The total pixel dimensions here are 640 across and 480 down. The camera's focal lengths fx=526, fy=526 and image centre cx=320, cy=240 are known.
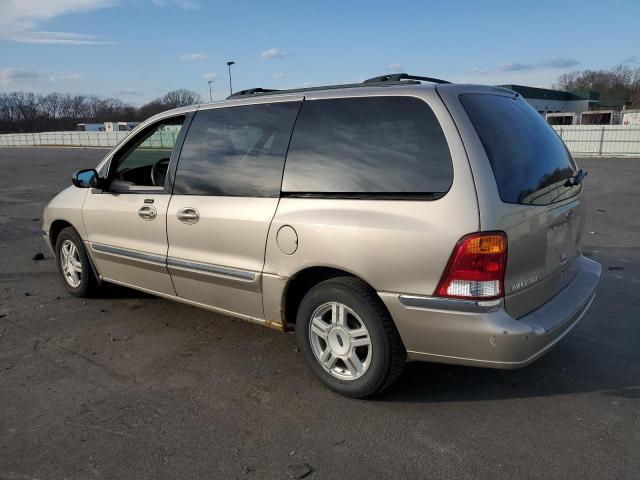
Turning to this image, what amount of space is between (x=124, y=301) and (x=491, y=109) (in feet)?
12.7

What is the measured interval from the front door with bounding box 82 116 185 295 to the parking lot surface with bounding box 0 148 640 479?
0.46 metres

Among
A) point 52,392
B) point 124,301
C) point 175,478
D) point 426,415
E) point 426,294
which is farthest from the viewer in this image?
point 124,301

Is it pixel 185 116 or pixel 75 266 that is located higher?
pixel 185 116

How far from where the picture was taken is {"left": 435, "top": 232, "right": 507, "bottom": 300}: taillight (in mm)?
2672

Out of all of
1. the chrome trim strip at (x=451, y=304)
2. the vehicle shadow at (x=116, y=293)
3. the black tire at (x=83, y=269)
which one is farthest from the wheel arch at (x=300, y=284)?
the black tire at (x=83, y=269)

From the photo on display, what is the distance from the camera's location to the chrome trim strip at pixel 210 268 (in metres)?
3.57

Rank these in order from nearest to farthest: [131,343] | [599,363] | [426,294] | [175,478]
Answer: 1. [175,478]
2. [426,294]
3. [599,363]
4. [131,343]

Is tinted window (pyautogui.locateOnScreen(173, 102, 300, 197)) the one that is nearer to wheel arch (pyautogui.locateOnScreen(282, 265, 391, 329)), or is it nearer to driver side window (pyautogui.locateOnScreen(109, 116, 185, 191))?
driver side window (pyautogui.locateOnScreen(109, 116, 185, 191))

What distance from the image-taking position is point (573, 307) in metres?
3.22

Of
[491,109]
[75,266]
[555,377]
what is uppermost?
[491,109]

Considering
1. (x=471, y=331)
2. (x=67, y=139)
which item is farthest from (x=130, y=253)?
(x=67, y=139)

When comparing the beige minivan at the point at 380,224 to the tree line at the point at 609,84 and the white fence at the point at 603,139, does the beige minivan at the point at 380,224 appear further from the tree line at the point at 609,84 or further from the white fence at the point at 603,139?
the tree line at the point at 609,84

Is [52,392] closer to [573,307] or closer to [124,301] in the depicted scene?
[124,301]

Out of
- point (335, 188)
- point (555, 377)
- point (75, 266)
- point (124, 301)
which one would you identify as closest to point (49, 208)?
point (75, 266)
